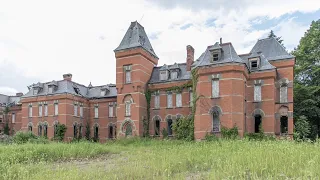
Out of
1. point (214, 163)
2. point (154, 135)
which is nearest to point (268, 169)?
point (214, 163)

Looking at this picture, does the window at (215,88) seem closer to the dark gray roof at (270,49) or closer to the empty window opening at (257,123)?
the empty window opening at (257,123)

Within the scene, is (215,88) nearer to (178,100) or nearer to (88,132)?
(178,100)

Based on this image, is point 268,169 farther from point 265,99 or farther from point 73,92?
point 73,92

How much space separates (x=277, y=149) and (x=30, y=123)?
39730mm

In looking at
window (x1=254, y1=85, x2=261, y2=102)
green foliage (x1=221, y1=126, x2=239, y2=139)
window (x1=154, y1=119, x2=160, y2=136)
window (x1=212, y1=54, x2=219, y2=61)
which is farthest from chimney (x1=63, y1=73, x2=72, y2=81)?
window (x1=254, y1=85, x2=261, y2=102)

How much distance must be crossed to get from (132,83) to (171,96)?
4870 millimetres

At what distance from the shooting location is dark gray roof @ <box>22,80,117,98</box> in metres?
42.0

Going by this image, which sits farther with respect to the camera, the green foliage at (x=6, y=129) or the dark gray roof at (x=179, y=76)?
the green foliage at (x=6, y=129)

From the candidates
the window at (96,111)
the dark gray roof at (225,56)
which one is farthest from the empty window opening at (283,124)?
the window at (96,111)

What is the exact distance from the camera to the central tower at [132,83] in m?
35.0

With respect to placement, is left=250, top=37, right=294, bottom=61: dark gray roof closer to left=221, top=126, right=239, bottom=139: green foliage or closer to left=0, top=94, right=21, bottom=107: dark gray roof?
left=221, top=126, right=239, bottom=139: green foliage

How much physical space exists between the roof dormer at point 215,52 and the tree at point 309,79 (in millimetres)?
13440

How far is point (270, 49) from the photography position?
33.0 m

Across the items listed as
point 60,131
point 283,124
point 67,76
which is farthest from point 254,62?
point 67,76
